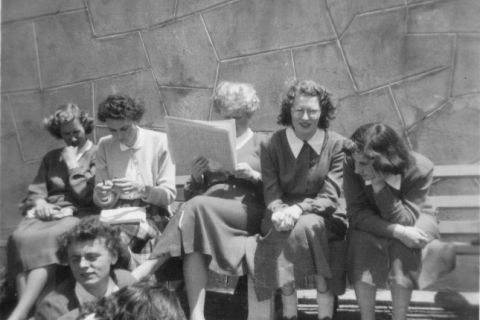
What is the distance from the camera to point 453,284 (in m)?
3.59

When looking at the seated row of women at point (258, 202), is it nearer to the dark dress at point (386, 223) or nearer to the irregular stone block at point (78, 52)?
the dark dress at point (386, 223)

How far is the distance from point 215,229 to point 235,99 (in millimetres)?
758

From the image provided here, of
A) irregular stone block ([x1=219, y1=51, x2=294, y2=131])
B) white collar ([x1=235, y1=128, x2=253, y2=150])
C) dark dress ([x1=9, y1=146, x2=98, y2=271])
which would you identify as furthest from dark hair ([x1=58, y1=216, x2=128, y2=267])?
irregular stone block ([x1=219, y1=51, x2=294, y2=131])

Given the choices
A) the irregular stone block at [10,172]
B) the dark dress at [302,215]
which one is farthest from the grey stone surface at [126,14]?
the dark dress at [302,215]

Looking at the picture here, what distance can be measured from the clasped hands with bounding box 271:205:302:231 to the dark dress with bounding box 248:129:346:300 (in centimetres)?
2

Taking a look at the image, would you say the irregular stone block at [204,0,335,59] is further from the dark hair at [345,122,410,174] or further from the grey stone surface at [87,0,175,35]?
the dark hair at [345,122,410,174]

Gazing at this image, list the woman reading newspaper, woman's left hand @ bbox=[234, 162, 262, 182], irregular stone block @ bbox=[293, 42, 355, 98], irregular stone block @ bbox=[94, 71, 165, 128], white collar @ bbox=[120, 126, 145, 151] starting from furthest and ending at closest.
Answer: irregular stone block @ bbox=[94, 71, 165, 128]
irregular stone block @ bbox=[293, 42, 355, 98]
white collar @ bbox=[120, 126, 145, 151]
woman's left hand @ bbox=[234, 162, 262, 182]
the woman reading newspaper

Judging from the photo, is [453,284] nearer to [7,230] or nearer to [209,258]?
[209,258]

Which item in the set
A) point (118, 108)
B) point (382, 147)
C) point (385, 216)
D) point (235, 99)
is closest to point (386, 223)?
point (385, 216)

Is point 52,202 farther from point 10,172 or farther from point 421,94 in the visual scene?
point 421,94

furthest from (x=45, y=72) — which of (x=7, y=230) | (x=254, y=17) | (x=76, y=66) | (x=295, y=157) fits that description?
(x=295, y=157)

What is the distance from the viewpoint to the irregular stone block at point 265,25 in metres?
4.52

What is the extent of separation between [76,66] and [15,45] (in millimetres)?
484

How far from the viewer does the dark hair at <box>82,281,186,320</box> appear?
233 centimetres
